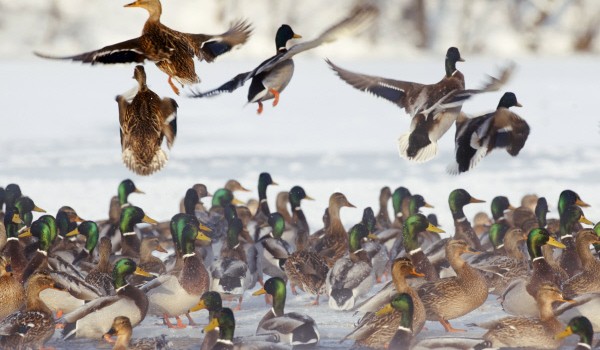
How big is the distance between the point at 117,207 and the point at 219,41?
217 inches

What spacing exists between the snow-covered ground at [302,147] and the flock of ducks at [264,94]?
1226mm

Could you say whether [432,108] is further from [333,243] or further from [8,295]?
[333,243]

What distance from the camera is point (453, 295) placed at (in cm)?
550

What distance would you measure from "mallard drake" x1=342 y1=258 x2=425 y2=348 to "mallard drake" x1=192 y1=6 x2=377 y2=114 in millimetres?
2028

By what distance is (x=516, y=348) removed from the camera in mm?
4871

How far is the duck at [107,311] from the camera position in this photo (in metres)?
5.05

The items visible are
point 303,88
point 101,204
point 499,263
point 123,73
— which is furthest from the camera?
point 123,73

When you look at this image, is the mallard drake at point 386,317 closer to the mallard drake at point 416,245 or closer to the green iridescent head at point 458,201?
the mallard drake at point 416,245

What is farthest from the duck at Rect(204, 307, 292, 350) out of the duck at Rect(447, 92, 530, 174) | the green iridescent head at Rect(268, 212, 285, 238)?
the green iridescent head at Rect(268, 212, 285, 238)

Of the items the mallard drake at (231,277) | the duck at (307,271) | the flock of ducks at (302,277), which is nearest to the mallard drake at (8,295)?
the flock of ducks at (302,277)

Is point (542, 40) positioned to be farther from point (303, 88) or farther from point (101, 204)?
point (101, 204)

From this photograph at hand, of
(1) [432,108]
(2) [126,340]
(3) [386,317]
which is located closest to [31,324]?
(2) [126,340]

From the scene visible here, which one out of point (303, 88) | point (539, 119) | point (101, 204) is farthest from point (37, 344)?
point (303, 88)

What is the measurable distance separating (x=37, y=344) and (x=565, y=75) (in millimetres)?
17860
